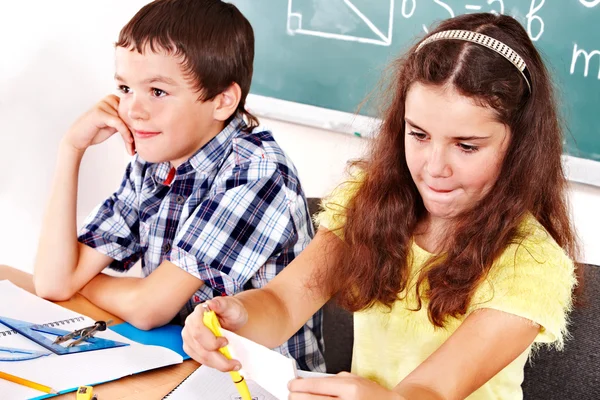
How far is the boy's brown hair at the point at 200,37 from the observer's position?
60.1 inches

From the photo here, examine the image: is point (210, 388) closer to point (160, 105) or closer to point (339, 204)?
point (339, 204)

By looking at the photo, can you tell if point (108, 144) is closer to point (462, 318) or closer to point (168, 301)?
point (168, 301)

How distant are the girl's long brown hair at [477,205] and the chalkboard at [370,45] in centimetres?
55

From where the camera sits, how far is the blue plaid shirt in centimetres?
150

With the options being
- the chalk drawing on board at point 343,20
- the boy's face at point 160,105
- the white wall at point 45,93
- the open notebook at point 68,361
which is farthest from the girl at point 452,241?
the white wall at point 45,93

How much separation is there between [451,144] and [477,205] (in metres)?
0.14

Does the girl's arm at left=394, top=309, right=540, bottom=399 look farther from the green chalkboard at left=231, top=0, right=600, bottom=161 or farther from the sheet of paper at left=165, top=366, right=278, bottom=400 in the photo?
the green chalkboard at left=231, top=0, right=600, bottom=161

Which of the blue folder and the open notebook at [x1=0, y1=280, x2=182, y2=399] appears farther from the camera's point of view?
the blue folder

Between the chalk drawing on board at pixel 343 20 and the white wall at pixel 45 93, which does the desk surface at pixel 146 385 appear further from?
the white wall at pixel 45 93

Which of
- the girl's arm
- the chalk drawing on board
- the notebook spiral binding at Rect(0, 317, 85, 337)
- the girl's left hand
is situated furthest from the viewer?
the chalk drawing on board

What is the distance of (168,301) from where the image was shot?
1447mm

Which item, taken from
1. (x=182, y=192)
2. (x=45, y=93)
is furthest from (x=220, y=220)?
(x=45, y=93)

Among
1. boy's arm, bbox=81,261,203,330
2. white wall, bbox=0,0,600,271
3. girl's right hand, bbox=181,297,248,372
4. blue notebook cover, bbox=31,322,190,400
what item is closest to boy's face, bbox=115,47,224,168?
boy's arm, bbox=81,261,203,330

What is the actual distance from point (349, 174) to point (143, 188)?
458mm
